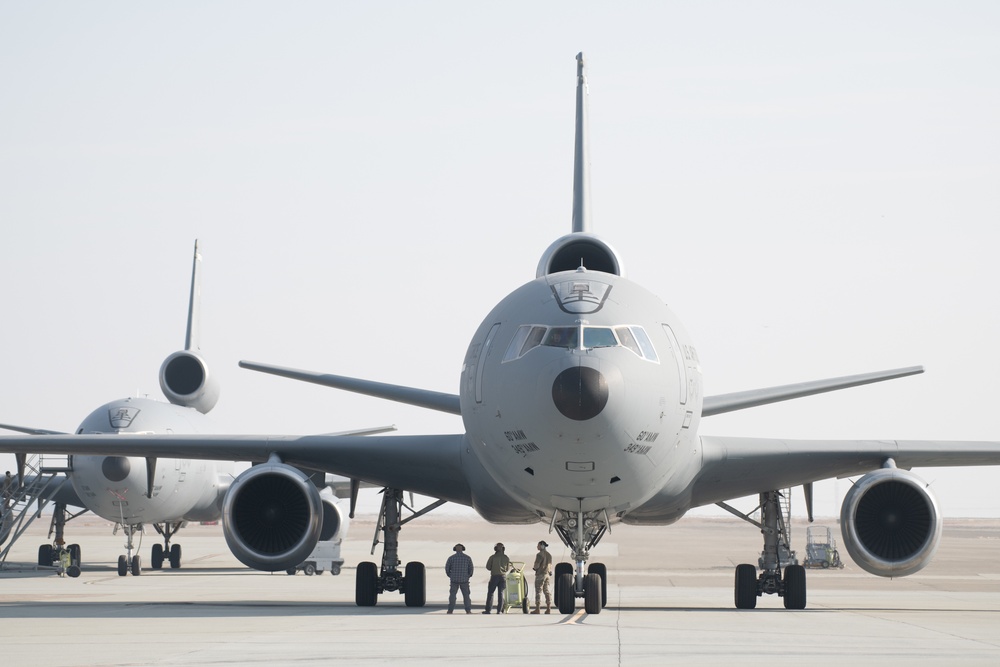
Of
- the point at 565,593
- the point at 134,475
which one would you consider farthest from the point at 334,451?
the point at 134,475

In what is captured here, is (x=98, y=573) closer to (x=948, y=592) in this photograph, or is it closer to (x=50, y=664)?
(x=948, y=592)

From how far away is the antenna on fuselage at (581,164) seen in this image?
21.7 m

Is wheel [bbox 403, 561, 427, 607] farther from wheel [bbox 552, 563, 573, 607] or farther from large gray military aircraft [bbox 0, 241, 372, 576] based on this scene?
large gray military aircraft [bbox 0, 241, 372, 576]

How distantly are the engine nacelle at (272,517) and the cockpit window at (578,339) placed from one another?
4630 millimetres

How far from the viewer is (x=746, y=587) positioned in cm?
1920

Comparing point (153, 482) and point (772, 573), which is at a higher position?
point (153, 482)

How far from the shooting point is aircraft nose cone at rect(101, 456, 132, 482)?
3150 centimetres

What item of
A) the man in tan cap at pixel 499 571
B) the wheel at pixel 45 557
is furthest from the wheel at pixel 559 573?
the wheel at pixel 45 557

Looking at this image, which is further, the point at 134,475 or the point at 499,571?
the point at 134,475

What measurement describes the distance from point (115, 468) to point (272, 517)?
1454 centimetres

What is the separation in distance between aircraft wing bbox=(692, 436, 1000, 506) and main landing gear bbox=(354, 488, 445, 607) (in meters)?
4.20

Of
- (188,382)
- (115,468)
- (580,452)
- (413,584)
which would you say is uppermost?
(188,382)

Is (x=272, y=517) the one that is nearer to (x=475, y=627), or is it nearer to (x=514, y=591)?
(x=514, y=591)

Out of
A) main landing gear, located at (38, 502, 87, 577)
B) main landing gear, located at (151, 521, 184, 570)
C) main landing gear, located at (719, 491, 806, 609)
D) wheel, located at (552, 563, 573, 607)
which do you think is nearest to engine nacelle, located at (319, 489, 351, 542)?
main landing gear, located at (38, 502, 87, 577)
